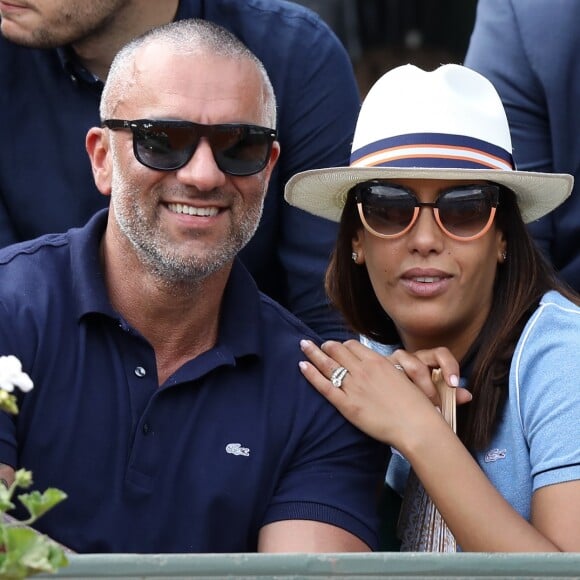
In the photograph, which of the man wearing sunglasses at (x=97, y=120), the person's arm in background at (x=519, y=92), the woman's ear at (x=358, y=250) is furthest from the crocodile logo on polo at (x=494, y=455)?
the person's arm in background at (x=519, y=92)

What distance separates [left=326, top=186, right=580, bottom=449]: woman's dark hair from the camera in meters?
2.57

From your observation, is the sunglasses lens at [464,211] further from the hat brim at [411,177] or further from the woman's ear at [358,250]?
Result: the woman's ear at [358,250]

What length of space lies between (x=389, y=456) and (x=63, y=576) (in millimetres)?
1379

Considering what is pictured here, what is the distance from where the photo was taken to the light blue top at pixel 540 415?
94.0 inches

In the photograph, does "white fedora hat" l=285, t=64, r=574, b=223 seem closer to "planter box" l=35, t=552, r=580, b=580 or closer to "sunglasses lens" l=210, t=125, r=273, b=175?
"sunglasses lens" l=210, t=125, r=273, b=175

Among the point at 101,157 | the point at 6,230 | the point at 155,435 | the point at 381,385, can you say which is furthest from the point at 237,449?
the point at 6,230

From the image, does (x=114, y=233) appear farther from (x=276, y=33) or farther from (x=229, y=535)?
(x=276, y=33)

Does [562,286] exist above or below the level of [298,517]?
above

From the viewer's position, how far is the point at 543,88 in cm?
337

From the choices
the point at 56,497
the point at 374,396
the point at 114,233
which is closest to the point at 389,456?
the point at 374,396

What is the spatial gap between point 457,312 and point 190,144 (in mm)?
612

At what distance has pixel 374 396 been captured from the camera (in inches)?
100.0

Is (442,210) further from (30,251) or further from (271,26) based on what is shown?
(271,26)

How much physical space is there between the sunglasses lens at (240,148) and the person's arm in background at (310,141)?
2.47ft
